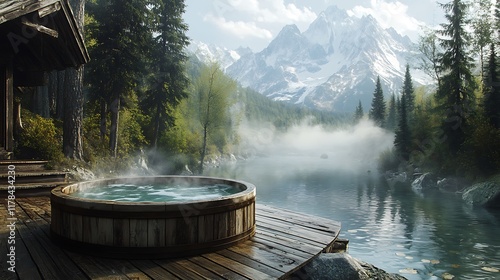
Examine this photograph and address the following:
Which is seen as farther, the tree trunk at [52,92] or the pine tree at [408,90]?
the pine tree at [408,90]

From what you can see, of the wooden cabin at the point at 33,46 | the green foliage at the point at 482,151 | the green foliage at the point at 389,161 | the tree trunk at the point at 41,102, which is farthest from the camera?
the green foliage at the point at 389,161

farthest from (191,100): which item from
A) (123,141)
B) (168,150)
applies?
(123,141)

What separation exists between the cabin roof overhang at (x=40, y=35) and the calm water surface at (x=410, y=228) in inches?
416

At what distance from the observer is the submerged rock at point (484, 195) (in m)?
19.2

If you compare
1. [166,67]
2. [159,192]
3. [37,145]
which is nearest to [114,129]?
[37,145]

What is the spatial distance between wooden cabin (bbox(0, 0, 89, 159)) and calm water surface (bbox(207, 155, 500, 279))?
10.6m

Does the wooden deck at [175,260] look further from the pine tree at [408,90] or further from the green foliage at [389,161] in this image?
the pine tree at [408,90]

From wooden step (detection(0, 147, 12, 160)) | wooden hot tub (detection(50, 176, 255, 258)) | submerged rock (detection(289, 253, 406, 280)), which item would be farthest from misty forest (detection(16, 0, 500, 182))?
submerged rock (detection(289, 253, 406, 280))

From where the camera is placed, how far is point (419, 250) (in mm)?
11633

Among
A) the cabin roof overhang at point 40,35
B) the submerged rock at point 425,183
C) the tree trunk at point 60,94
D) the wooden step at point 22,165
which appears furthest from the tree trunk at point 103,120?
the submerged rock at point 425,183

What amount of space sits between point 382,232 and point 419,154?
77.9ft

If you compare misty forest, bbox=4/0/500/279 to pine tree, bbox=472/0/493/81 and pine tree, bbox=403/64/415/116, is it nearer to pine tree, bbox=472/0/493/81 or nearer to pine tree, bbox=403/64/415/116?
pine tree, bbox=472/0/493/81

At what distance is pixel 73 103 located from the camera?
13922 millimetres

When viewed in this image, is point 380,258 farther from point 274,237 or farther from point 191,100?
point 191,100
